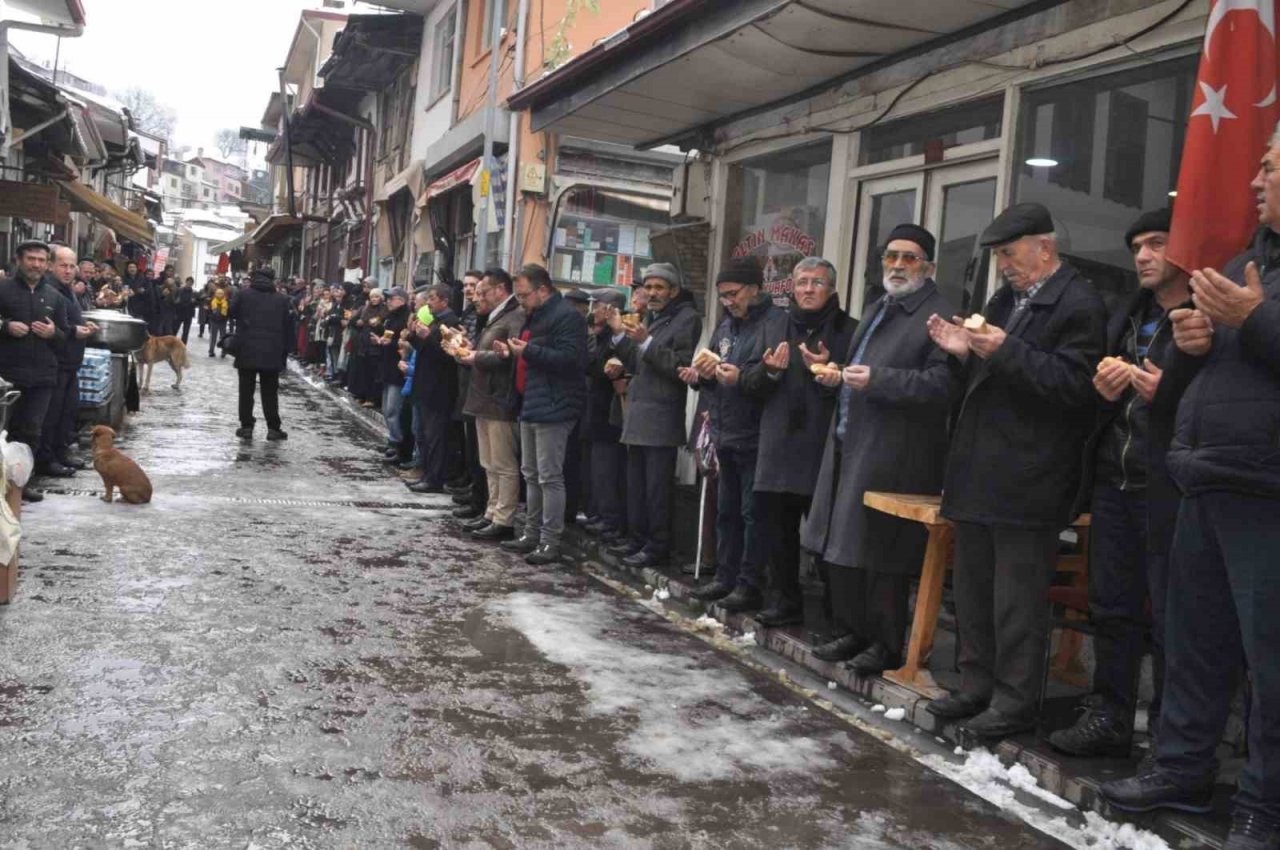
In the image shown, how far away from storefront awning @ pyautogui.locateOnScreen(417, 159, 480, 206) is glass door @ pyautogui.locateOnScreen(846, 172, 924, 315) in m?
9.55

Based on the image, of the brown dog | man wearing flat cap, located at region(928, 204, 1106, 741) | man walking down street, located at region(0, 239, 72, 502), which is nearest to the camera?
man wearing flat cap, located at region(928, 204, 1106, 741)

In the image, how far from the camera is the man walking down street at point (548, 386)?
8.33m

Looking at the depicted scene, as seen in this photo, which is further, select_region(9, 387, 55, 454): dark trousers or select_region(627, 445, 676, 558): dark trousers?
select_region(9, 387, 55, 454): dark trousers

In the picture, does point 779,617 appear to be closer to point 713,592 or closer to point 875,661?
point 713,592

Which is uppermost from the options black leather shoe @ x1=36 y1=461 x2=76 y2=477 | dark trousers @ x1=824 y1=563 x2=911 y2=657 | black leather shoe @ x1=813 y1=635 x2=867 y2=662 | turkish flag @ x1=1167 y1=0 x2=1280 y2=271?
turkish flag @ x1=1167 y1=0 x2=1280 y2=271

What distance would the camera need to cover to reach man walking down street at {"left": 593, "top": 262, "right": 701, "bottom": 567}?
796 centimetres

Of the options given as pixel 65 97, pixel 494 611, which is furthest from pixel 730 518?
pixel 65 97

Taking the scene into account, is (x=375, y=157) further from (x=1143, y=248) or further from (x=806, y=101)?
(x=1143, y=248)

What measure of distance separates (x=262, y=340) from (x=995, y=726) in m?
10.8

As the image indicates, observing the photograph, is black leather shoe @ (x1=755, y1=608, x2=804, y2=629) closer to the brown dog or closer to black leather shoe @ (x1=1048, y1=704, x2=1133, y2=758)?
black leather shoe @ (x1=1048, y1=704, x2=1133, y2=758)

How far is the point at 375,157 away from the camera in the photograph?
28.3 m

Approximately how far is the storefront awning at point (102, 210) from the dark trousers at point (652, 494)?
14.1 meters

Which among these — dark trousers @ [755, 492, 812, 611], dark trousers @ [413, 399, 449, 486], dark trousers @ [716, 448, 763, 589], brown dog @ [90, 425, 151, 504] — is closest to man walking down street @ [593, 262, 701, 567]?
dark trousers @ [716, 448, 763, 589]

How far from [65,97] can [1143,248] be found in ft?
55.7
